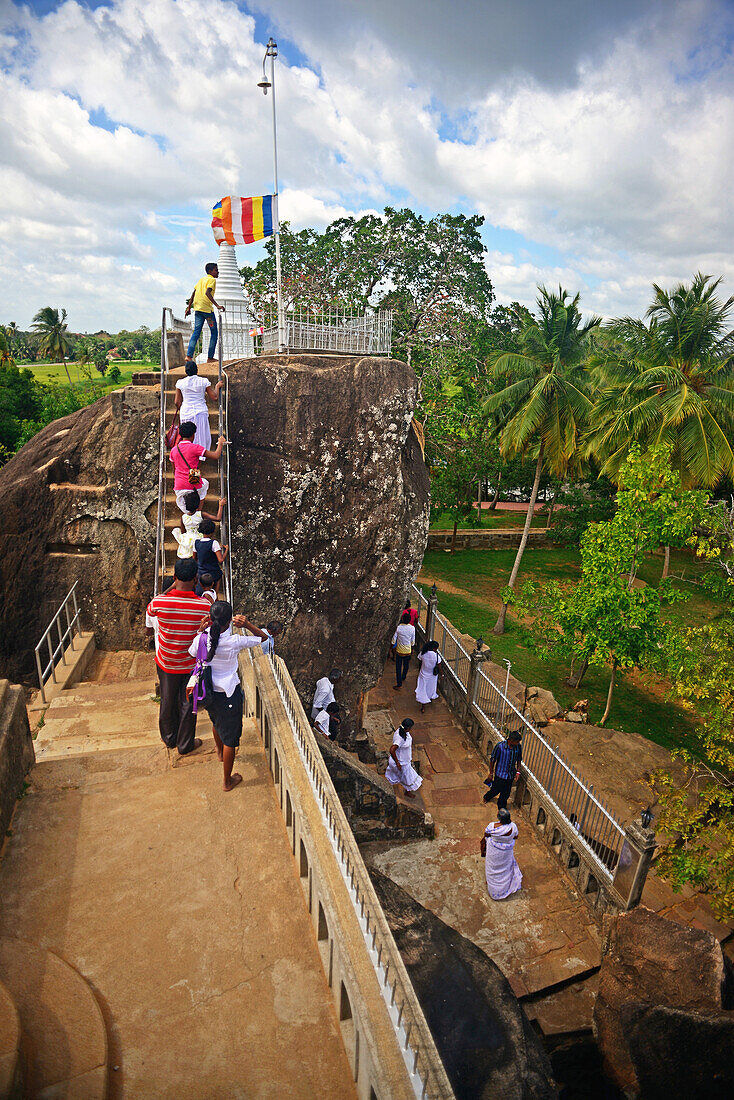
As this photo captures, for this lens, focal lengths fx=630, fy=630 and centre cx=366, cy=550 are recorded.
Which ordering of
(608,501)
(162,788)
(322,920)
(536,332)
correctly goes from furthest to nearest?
1. (608,501)
2. (536,332)
3. (162,788)
4. (322,920)

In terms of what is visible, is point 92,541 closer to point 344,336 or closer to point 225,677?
point 225,677

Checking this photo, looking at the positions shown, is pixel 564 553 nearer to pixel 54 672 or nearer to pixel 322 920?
pixel 54 672

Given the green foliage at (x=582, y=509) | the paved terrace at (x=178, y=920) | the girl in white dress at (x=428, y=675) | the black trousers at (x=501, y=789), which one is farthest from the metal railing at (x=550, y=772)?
the green foliage at (x=582, y=509)

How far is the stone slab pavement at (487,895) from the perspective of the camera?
25.0ft

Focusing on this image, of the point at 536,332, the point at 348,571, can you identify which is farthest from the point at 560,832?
the point at 536,332

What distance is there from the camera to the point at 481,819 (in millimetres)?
9898

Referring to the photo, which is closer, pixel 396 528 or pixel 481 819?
pixel 481 819

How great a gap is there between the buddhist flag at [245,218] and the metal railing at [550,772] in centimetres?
963

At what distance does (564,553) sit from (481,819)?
791 inches

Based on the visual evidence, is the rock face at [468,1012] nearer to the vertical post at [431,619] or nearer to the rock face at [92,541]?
the rock face at [92,541]

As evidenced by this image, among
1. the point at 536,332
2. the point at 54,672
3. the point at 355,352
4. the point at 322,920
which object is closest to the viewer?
A: the point at 322,920

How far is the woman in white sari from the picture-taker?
794 centimetres

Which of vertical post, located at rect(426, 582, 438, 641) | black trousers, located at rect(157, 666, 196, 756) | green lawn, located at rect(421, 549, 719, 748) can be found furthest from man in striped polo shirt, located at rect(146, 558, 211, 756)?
vertical post, located at rect(426, 582, 438, 641)

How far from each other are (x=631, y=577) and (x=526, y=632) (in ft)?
8.82
